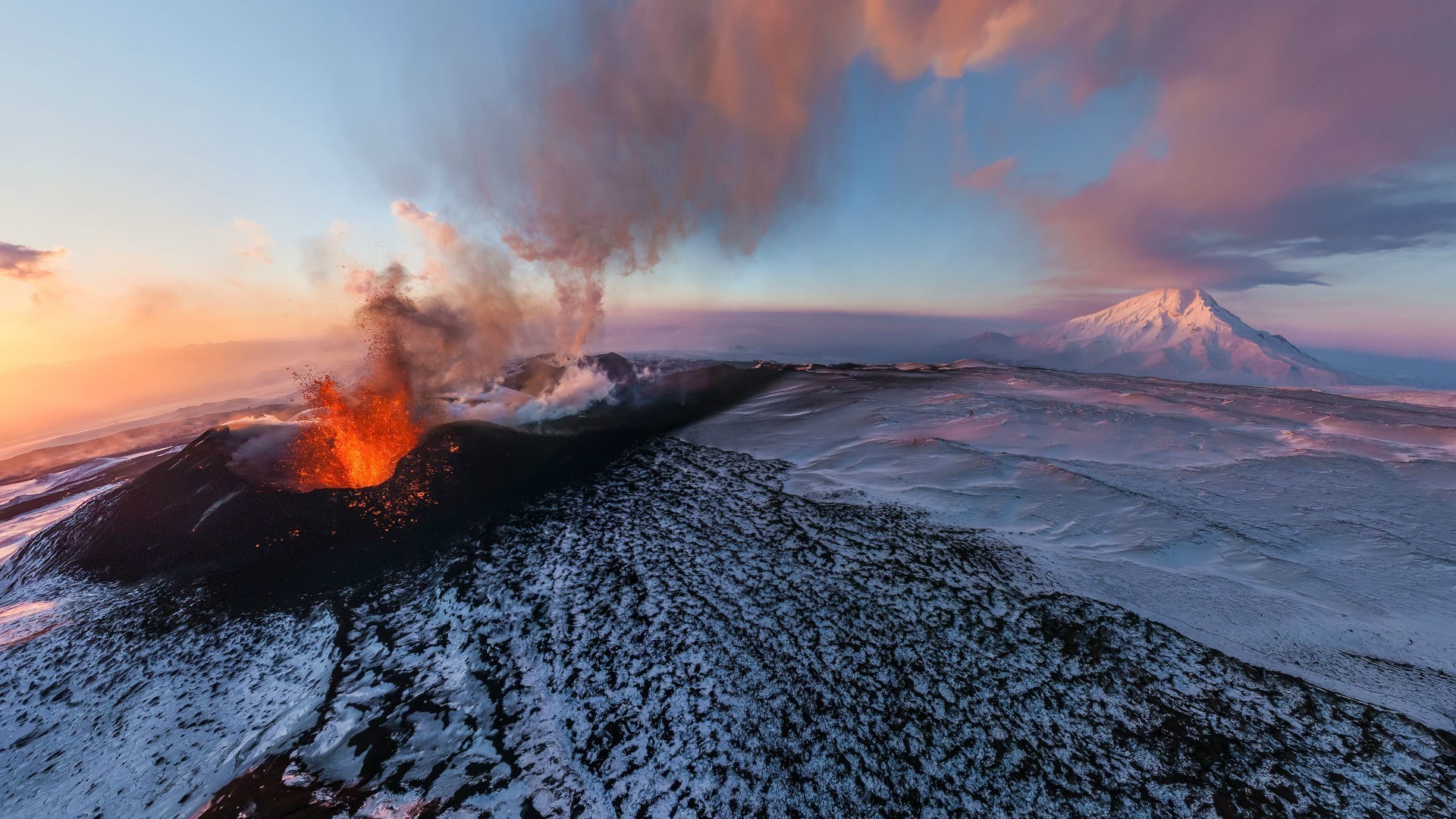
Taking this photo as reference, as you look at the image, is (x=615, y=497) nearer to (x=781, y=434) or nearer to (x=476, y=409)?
(x=781, y=434)

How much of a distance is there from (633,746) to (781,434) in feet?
69.5

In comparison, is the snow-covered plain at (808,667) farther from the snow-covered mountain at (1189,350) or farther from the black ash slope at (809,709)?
the snow-covered mountain at (1189,350)

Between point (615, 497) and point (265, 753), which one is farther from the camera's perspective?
point (615, 497)

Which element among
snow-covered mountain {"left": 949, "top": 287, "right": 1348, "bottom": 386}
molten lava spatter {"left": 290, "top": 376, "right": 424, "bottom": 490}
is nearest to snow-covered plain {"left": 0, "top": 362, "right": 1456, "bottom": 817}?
molten lava spatter {"left": 290, "top": 376, "right": 424, "bottom": 490}

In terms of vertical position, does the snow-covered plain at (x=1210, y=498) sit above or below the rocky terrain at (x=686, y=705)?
above

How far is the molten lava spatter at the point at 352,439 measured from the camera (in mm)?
21531

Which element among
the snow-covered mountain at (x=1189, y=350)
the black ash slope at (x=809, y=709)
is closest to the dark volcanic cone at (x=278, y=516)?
the black ash slope at (x=809, y=709)

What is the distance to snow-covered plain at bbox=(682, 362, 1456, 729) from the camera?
35.4 feet

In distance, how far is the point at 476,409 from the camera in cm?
2953

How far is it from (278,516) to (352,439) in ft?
21.7

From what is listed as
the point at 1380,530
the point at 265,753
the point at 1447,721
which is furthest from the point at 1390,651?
the point at 265,753

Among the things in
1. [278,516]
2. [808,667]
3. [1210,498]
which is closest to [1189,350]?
[1210,498]

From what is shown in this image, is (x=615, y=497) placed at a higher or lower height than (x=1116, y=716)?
higher

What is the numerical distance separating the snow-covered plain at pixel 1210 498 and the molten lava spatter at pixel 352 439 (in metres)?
18.1
